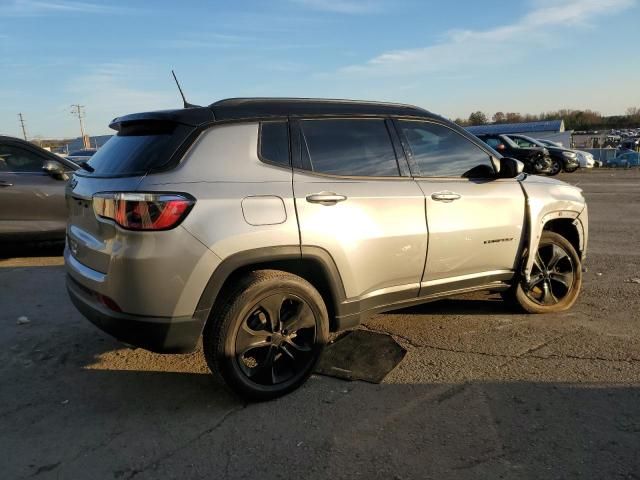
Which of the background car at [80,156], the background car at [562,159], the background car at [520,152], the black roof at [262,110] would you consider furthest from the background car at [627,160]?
the black roof at [262,110]

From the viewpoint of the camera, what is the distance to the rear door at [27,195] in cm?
673

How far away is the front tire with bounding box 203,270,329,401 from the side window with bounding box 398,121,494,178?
1385 mm

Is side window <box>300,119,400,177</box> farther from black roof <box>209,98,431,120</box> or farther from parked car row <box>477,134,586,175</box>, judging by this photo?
parked car row <box>477,134,586,175</box>

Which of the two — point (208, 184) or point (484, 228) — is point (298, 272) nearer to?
point (208, 184)

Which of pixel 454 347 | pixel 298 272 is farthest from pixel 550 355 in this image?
pixel 298 272

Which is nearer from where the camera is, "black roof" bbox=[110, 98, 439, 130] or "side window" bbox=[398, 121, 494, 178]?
"black roof" bbox=[110, 98, 439, 130]

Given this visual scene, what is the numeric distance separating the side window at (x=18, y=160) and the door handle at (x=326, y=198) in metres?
5.27

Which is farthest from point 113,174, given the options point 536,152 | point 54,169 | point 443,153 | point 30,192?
point 536,152

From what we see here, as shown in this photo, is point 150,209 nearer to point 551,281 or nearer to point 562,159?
point 551,281

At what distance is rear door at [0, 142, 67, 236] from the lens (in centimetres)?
673

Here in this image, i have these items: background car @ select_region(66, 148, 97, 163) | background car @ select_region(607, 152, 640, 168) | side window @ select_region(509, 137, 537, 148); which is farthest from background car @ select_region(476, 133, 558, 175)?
background car @ select_region(66, 148, 97, 163)

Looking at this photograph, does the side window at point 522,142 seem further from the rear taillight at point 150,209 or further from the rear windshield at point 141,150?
the rear taillight at point 150,209

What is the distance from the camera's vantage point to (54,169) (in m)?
6.75

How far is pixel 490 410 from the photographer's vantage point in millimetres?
3148
